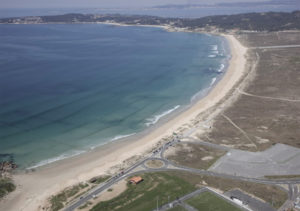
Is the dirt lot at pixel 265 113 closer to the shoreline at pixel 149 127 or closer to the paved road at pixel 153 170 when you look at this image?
the paved road at pixel 153 170

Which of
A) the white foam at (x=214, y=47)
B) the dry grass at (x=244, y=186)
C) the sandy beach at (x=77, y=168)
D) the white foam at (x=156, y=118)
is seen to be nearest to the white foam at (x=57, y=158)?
the sandy beach at (x=77, y=168)

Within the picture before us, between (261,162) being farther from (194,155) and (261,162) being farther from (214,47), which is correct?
(214,47)

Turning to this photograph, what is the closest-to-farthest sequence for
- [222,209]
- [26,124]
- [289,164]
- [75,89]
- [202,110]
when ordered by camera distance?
1. [222,209]
2. [289,164]
3. [26,124]
4. [202,110]
5. [75,89]

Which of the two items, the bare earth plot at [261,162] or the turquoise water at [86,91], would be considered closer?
the bare earth plot at [261,162]

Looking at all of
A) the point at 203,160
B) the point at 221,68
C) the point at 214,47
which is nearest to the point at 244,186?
the point at 203,160

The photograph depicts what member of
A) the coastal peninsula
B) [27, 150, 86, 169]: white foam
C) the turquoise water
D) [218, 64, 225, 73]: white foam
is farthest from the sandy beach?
[218, 64, 225, 73]: white foam

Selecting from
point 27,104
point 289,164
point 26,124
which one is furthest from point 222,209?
point 27,104

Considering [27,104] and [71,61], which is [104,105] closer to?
[27,104]
